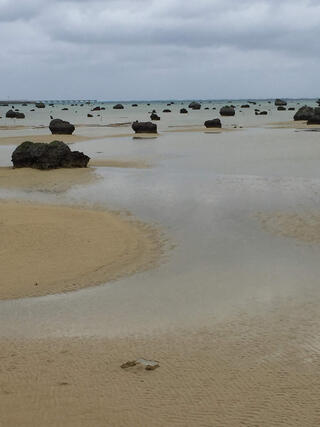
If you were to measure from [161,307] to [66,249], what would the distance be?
3951mm

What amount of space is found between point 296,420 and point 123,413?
1729 mm


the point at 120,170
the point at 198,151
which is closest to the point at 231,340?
the point at 120,170

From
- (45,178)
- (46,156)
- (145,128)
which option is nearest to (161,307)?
(45,178)

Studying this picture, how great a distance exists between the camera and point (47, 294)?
957cm

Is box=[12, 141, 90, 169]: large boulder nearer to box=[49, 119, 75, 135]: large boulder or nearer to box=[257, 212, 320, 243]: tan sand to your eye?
→ box=[257, 212, 320, 243]: tan sand

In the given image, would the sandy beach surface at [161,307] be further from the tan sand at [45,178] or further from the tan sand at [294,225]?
the tan sand at [45,178]

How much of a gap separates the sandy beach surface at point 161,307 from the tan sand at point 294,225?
51 mm

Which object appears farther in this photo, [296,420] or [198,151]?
[198,151]

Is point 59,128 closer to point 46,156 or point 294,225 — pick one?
point 46,156

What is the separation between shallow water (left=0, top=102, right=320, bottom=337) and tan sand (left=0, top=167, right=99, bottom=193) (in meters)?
0.82

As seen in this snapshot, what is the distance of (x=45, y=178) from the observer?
23.6m

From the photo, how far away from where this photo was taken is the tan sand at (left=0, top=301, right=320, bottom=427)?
17.9ft

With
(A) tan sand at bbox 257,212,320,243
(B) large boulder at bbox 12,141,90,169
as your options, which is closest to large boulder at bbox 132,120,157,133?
(B) large boulder at bbox 12,141,90,169

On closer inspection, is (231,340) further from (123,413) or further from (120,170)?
(120,170)
